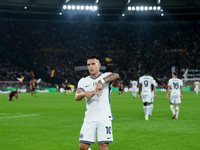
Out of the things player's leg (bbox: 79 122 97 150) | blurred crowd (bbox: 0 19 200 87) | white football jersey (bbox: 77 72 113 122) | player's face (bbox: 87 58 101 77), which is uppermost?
blurred crowd (bbox: 0 19 200 87)

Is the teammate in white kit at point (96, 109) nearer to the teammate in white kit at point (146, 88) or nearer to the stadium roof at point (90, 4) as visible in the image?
the teammate in white kit at point (146, 88)

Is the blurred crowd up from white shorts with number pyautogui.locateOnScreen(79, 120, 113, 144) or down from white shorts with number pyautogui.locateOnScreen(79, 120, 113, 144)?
up

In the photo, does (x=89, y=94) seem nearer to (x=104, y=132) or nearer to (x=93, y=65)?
(x=93, y=65)

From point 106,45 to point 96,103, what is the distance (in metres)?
60.9

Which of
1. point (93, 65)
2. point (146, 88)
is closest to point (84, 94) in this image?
point (93, 65)

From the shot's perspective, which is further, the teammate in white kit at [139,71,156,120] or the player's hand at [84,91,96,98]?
the teammate in white kit at [139,71,156,120]

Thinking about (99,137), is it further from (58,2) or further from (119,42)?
(119,42)

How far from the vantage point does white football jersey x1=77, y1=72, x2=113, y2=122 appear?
5855mm

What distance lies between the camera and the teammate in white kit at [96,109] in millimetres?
5758

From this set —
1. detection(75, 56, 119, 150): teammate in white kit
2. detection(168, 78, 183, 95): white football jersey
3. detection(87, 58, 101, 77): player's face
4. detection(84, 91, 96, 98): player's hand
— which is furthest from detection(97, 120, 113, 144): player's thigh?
detection(168, 78, 183, 95): white football jersey

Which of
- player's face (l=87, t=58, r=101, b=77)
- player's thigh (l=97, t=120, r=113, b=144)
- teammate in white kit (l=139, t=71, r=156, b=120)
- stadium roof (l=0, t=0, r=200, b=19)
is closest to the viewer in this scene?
player's thigh (l=97, t=120, r=113, b=144)

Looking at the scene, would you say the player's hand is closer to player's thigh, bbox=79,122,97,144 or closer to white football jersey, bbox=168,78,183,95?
player's thigh, bbox=79,122,97,144

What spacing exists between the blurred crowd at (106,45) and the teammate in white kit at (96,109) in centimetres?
5173

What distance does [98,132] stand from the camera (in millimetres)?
5801
